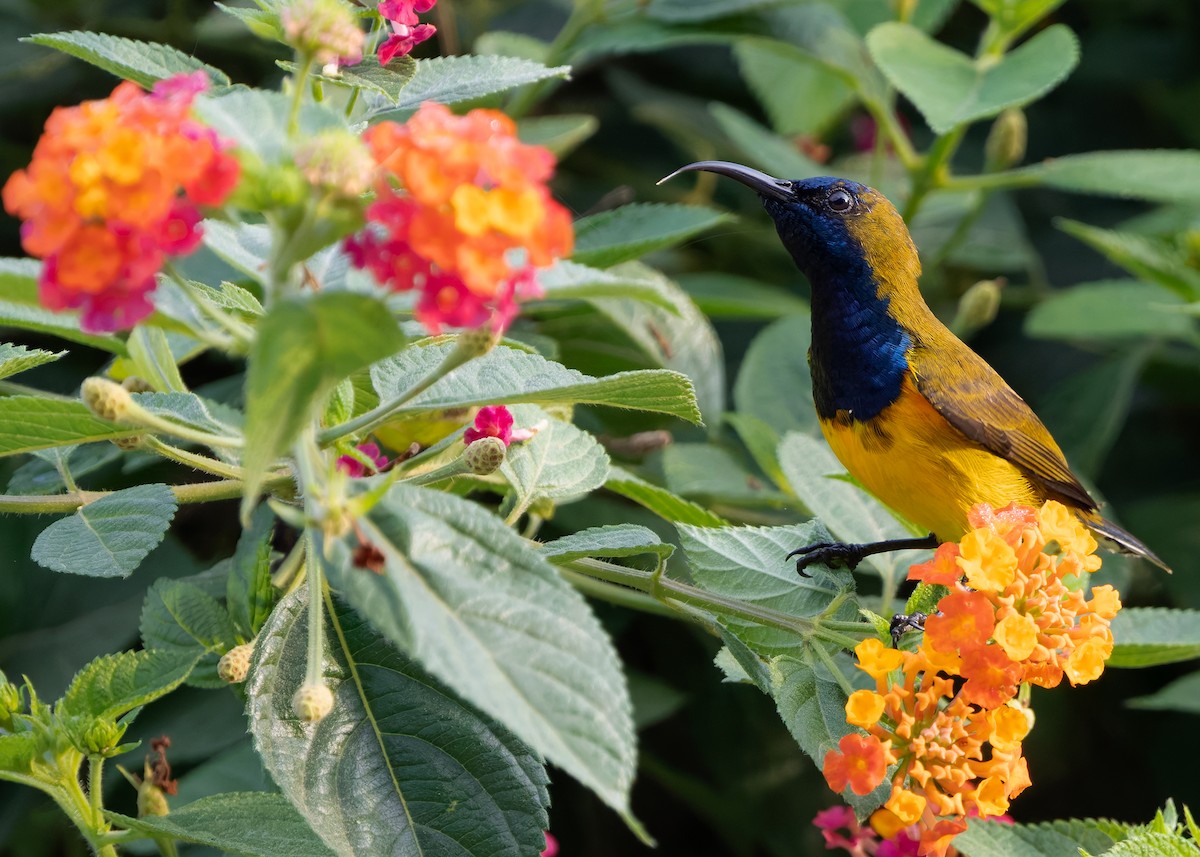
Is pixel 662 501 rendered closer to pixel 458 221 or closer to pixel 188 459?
pixel 188 459

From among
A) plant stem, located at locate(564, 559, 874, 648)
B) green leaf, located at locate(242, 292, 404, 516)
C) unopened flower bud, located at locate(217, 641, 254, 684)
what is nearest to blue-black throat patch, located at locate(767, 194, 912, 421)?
plant stem, located at locate(564, 559, 874, 648)

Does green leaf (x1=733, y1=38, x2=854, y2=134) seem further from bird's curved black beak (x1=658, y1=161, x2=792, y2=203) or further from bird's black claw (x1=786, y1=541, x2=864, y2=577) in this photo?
bird's black claw (x1=786, y1=541, x2=864, y2=577)

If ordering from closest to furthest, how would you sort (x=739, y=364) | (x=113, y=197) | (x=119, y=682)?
(x=113, y=197), (x=119, y=682), (x=739, y=364)

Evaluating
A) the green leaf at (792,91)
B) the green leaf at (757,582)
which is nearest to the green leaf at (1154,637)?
the green leaf at (757,582)

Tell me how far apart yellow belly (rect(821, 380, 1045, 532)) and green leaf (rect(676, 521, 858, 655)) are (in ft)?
1.54

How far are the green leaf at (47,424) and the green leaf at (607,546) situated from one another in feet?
1.47

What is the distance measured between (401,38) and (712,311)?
1283mm

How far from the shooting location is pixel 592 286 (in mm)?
984

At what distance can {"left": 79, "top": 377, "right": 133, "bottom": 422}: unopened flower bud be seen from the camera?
96 centimetres

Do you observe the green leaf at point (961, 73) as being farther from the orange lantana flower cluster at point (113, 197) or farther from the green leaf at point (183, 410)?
the orange lantana flower cluster at point (113, 197)

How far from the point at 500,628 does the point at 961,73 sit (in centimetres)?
208

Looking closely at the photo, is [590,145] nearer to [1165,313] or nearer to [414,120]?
[1165,313]

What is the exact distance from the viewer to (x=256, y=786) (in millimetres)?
1867

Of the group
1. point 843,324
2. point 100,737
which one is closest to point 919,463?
point 843,324
